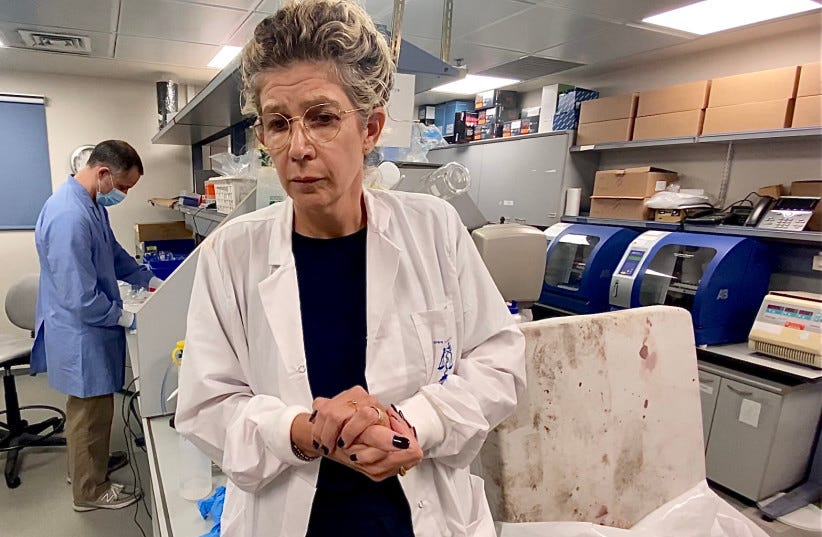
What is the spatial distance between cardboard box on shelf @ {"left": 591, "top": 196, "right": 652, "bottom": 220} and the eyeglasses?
2973mm

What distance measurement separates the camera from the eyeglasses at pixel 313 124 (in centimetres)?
79

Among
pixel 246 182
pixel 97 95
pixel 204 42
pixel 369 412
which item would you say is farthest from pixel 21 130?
pixel 369 412

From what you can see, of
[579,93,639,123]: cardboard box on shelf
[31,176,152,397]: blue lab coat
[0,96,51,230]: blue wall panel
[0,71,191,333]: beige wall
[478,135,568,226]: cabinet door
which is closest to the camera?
[31,176,152,397]: blue lab coat

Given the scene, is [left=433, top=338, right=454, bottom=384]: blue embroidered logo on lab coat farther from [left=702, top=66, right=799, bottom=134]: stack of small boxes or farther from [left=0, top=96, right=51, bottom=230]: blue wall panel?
[left=0, top=96, right=51, bottom=230]: blue wall panel

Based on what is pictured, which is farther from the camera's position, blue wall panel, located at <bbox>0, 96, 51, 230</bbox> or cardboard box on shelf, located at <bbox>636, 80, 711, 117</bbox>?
blue wall panel, located at <bbox>0, 96, 51, 230</bbox>

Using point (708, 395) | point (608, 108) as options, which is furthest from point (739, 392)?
point (608, 108)

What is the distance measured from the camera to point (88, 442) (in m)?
2.26

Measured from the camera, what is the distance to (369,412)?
0.71 meters

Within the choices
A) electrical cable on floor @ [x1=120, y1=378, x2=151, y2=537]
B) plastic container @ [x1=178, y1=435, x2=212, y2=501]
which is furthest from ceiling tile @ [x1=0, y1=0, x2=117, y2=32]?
plastic container @ [x1=178, y1=435, x2=212, y2=501]

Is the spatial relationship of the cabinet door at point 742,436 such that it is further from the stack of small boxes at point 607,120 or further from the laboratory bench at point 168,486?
the laboratory bench at point 168,486

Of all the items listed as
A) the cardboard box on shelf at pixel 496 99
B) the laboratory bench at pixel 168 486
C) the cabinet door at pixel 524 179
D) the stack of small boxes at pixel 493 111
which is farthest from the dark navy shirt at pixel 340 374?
the cardboard box on shelf at pixel 496 99

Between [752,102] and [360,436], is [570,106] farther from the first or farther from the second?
[360,436]

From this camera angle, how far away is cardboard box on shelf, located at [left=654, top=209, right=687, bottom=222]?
3.04m

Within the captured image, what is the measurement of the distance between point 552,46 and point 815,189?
5.92 feet
